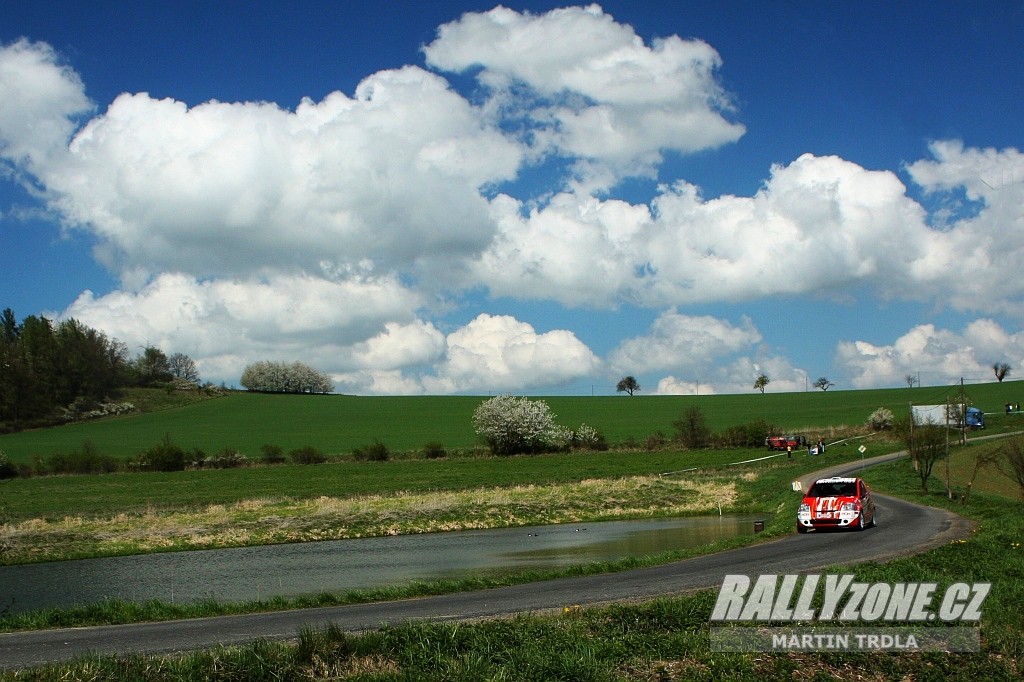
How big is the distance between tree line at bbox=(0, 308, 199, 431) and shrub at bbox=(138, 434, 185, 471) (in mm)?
43835

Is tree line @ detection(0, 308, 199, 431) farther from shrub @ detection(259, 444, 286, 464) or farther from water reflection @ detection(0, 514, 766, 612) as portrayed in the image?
water reflection @ detection(0, 514, 766, 612)

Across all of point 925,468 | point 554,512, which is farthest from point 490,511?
point 925,468

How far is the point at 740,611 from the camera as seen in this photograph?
13.0m

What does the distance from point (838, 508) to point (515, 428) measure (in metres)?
65.2

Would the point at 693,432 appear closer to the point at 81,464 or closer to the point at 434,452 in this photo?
the point at 434,452

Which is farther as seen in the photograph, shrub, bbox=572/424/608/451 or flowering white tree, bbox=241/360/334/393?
flowering white tree, bbox=241/360/334/393

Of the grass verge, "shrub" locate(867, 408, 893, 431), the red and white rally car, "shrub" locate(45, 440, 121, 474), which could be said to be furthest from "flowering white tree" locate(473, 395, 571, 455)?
the grass verge

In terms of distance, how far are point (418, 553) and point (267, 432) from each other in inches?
3538

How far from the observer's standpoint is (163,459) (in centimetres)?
8088

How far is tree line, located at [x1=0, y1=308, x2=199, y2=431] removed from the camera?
116125 mm

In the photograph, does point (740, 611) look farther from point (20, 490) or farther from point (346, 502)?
point (20, 490)

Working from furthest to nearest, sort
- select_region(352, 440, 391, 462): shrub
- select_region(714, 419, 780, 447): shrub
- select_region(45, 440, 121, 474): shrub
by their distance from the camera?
1. select_region(714, 419, 780, 447): shrub
2. select_region(352, 440, 391, 462): shrub
3. select_region(45, 440, 121, 474): shrub

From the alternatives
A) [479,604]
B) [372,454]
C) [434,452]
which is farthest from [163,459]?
[479,604]

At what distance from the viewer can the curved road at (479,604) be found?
13.8 m
